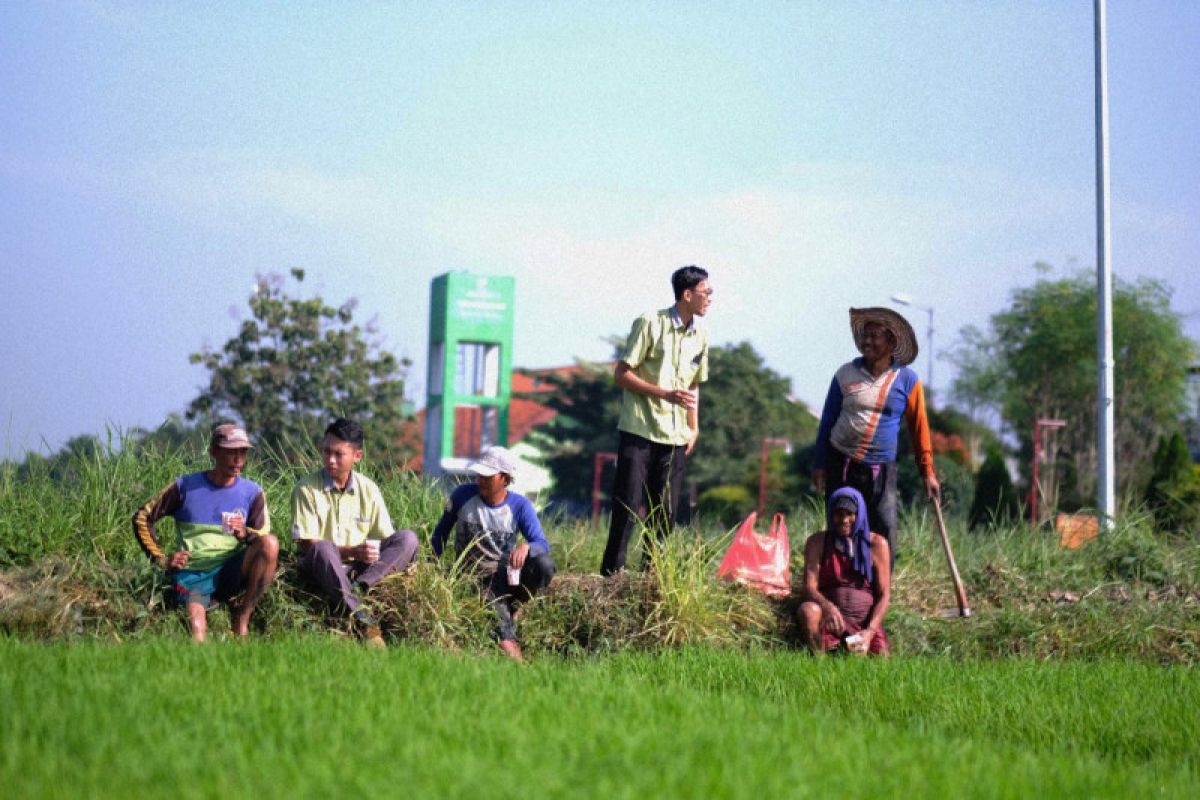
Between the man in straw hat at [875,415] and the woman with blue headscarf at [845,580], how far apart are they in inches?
9.9

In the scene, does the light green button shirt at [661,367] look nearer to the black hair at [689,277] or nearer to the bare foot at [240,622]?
the black hair at [689,277]

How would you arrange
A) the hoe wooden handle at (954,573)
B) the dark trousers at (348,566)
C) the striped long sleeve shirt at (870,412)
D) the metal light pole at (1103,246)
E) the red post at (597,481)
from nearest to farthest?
the dark trousers at (348,566) < the striped long sleeve shirt at (870,412) < the hoe wooden handle at (954,573) < the red post at (597,481) < the metal light pole at (1103,246)

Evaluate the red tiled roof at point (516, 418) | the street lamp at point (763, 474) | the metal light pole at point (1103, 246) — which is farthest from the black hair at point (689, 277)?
the red tiled roof at point (516, 418)

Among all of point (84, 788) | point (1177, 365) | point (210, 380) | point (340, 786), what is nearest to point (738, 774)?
point (340, 786)

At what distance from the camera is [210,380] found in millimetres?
35688

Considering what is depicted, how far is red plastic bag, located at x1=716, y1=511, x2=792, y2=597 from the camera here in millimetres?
10367

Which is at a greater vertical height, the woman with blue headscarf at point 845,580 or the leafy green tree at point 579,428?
the leafy green tree at point 579,428

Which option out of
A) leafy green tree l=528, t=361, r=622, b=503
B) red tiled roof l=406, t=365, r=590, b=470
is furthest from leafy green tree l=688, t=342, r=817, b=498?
red tiled roof l=406, t=365, r=590, b=470

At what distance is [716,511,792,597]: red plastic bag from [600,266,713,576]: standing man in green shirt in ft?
1.94

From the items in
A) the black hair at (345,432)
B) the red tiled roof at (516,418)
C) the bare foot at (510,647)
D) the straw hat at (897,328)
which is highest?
the red tiled roof at (516,418)

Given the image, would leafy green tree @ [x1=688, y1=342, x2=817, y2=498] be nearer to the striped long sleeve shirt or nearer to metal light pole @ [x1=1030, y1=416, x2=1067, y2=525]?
metal light pole @ [x1=1030, y1=416, x2=1067, y2=525]

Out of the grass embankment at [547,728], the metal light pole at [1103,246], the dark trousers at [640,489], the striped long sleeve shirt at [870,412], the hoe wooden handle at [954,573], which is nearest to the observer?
the grass embankment at [547,728]

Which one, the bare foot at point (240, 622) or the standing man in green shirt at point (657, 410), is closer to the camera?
the bare foot at point (240, 622)

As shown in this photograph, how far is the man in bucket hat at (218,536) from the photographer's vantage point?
27.9 feet
